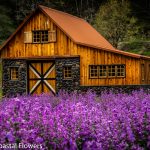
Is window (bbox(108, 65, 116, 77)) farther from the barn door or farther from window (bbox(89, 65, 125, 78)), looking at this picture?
the barn door

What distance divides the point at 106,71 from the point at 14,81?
6.47 metres

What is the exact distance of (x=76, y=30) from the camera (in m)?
29.0

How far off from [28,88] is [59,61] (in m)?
2.95

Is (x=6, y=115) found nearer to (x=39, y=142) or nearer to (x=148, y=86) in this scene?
(x=39, y=142)

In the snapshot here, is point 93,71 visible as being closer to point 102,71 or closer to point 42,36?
point 102,71

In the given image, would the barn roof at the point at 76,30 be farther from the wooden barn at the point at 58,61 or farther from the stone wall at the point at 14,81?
the stone wall at the point at 14,81

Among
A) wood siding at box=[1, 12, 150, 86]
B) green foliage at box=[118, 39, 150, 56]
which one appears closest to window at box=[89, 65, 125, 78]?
wood siding at box=[1, 12, 150, 86]

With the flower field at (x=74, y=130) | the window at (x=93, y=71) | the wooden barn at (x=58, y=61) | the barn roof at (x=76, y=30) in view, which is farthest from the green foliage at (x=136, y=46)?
the flower field at (x=74, y=130)

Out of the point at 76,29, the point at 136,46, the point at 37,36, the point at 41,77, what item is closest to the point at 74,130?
the point at 41,77

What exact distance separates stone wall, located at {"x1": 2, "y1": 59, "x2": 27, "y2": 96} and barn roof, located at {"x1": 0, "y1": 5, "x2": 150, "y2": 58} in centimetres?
142

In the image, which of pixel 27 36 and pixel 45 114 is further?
pixel 27 36

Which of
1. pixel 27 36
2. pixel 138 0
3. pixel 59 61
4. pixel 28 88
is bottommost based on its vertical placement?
pixel 28 88

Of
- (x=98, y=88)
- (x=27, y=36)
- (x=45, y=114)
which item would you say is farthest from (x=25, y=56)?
(x=45, y=114)

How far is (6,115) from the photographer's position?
634 centimetres
